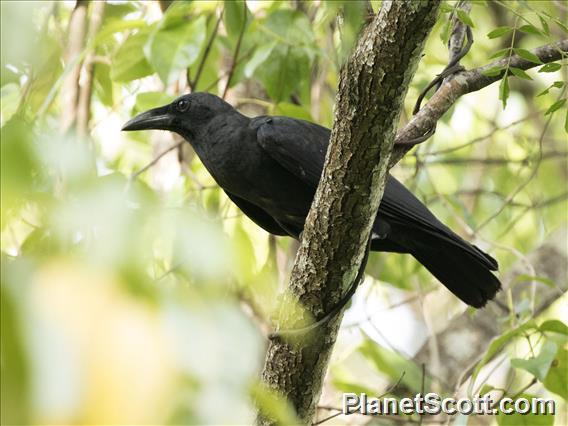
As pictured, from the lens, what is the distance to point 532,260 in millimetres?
5469

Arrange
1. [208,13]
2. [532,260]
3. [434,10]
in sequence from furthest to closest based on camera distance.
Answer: [532,260], [208,13], [434,10]

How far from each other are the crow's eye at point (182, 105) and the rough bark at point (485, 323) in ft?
7.38

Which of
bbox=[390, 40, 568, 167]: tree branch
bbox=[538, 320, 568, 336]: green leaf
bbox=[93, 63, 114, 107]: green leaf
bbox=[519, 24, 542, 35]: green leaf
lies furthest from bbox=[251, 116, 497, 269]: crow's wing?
bbox=[93, 63, 114, 107]: green leaf

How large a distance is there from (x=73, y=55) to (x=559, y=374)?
267 cm

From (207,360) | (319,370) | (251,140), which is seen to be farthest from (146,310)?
(251,140)

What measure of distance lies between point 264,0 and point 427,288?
8.04 ft

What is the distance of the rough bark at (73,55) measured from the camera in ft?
13.6

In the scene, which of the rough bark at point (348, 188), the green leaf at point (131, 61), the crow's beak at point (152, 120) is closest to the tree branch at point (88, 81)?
the green leaf at point (131, 61)

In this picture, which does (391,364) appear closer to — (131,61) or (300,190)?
(300,190)

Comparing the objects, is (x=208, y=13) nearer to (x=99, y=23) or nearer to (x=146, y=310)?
(x=99, y=23)

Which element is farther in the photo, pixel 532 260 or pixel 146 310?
pixel 532 260

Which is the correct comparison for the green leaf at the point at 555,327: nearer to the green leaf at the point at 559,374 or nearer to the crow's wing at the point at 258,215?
the green leaf at the point at 559,374

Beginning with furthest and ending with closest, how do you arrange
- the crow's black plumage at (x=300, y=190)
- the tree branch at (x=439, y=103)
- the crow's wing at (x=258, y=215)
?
the crow's wing at (x=258, y=215), the crow's black plumage at (x=300, y=190), the tree branch at (x=439, y=103)

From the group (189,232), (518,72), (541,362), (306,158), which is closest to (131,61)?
(306,158)
